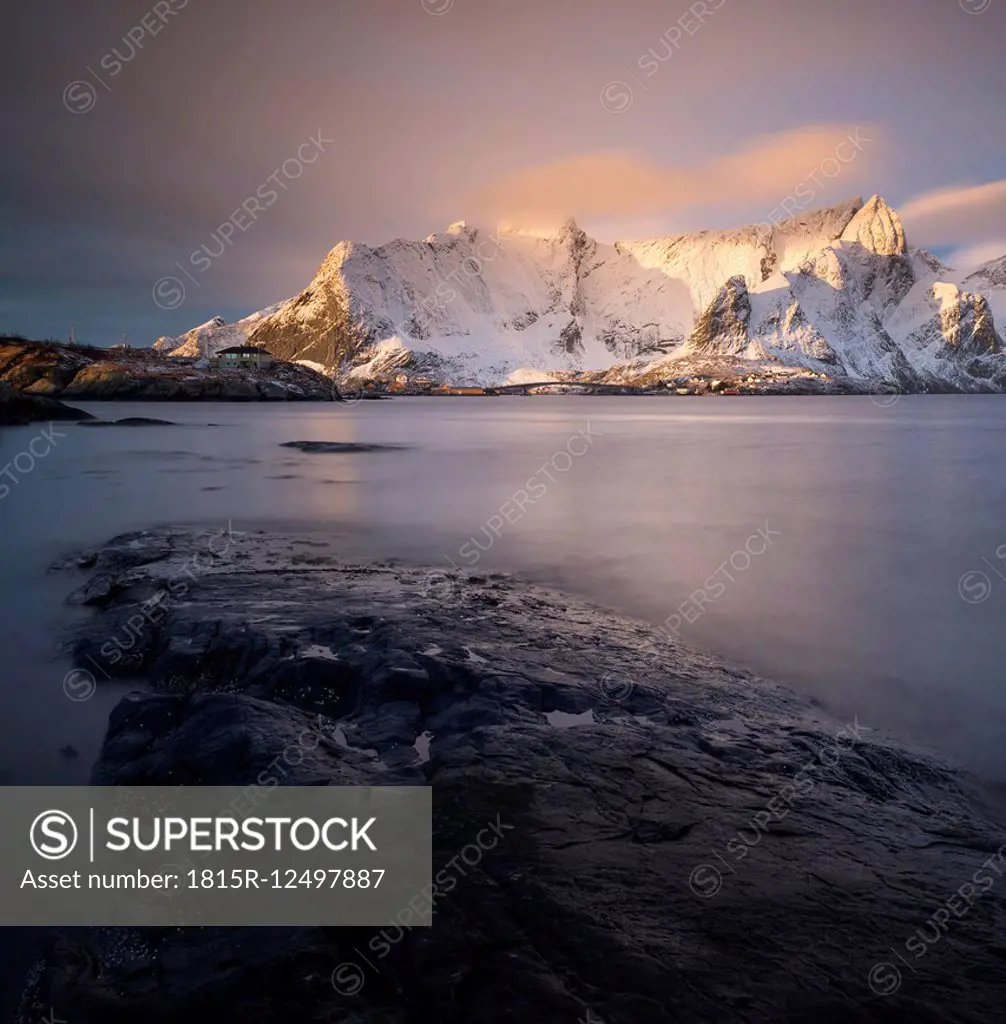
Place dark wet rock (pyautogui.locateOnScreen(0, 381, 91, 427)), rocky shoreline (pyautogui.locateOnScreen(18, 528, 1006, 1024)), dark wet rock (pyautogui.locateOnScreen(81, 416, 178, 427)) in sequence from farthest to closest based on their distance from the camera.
→ dark wet rock (pyautogui.locateOnScreen(81, 416, 178, 427)) → dark wet rock (pyautogui.locateOnScreen(0, 381, 91, 427)) → rocky shoreline (pyautogui.locateOnScreen(18, 528, 1006, 1024))

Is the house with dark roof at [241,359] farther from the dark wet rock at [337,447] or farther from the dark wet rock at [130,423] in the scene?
the dark wet rock at [337,447]

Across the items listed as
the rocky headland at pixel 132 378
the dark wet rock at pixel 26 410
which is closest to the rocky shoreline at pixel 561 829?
the dark wet rock at pixel 26 410

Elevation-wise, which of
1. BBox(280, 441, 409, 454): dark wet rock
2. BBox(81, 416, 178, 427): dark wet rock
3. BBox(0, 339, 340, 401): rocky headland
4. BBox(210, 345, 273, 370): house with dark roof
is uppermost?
BBox(210, 345, 273, 370): house with dark roof

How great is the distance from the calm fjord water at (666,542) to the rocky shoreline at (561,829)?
3.33ft

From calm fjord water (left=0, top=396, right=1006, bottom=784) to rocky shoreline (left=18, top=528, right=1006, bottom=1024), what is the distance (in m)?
1.01

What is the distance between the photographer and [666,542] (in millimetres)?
16734

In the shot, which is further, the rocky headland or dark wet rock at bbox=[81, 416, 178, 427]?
the rocky headland

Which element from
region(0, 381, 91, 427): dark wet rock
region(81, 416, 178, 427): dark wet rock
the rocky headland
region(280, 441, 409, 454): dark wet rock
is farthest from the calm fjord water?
the rocky headland

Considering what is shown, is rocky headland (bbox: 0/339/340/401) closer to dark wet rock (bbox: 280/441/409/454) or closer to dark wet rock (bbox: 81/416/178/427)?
dark wet rock (bbox: 81/416/178/427)

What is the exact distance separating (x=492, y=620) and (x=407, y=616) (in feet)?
3.90

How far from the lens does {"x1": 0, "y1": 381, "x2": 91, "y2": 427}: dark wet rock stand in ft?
173

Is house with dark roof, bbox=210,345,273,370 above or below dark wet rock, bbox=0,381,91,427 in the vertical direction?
above

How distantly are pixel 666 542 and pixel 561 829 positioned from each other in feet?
41.3

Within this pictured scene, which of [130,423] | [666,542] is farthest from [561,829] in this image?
[130,423]
